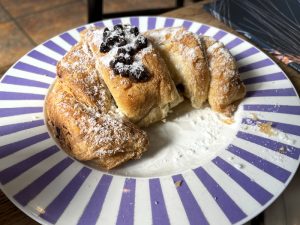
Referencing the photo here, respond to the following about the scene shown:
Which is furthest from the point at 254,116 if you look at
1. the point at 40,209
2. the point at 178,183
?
the point at 40,209

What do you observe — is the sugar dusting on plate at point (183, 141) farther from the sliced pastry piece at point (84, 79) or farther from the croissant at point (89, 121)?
the sliced pastry piece at point (84, 79)

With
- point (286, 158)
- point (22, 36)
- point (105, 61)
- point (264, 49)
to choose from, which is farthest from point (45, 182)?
point (22, 36)

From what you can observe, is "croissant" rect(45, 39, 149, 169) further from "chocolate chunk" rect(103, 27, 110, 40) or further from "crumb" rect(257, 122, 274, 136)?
"crumb" rect(257, 122, 274, 136)

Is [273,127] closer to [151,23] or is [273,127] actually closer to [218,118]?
[218,118]

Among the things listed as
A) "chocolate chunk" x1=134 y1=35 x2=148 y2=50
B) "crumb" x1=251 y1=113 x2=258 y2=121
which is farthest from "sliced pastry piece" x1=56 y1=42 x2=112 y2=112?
"crumb" x1=251 y1=113 x2=258 y2=121

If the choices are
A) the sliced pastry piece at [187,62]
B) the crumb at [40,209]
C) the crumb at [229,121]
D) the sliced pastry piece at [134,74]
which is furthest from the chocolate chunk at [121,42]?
the crumb at [40,209]

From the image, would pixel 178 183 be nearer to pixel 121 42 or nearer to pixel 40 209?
pixel 40 209
